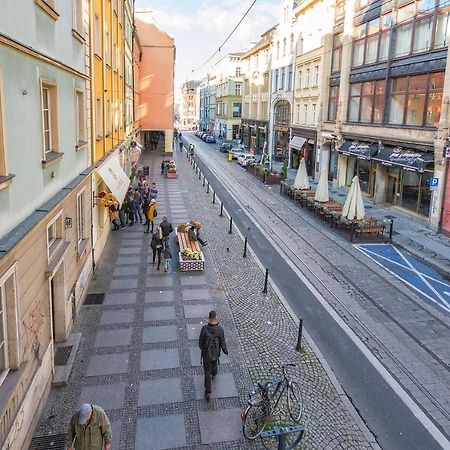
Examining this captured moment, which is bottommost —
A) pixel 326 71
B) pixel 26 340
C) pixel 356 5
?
pixel 26 340

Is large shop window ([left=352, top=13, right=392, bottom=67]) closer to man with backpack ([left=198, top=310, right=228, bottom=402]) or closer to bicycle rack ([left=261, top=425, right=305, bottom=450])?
man with backpack ([left=198, top=310, right=228, bottom=402])

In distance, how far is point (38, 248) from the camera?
7.49 metres

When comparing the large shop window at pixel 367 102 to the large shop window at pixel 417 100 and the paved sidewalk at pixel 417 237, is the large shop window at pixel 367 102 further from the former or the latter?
the paved sidewalk at pixel 417 237

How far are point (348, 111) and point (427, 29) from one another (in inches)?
359

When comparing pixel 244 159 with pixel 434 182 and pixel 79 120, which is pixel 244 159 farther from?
pixel 79 120

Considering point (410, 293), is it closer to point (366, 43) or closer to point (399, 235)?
point (399, 235)

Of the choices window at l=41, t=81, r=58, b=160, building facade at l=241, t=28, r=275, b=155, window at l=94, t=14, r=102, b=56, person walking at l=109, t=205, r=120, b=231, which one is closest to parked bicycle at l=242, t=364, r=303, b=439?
window at l=41, t=81, r=58, b=160

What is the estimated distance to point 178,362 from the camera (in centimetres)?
924

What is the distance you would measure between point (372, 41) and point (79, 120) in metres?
22.5

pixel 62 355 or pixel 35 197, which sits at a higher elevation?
pixel 35 197

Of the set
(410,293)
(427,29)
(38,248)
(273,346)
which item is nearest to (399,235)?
(410,293)

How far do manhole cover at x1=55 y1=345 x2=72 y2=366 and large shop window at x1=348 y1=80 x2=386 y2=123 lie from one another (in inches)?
926

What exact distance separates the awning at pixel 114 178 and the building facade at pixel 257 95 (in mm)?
35539

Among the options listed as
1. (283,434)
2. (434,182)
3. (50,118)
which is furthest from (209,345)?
(434,182)
